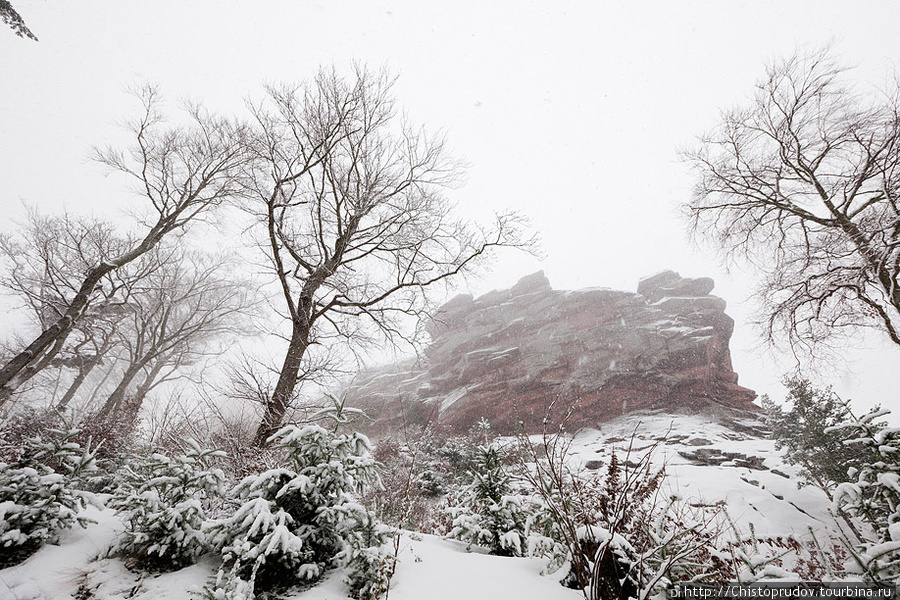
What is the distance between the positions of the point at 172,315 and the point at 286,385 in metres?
14.5

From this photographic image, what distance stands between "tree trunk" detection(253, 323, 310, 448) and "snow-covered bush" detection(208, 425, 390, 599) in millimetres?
2666

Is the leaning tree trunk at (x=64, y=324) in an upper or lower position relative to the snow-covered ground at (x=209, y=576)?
upper

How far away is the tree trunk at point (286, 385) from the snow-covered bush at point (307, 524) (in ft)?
8.75

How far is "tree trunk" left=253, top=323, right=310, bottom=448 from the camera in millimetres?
5762

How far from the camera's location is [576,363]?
27641 millimetres

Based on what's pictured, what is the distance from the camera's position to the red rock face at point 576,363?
25.0 meters

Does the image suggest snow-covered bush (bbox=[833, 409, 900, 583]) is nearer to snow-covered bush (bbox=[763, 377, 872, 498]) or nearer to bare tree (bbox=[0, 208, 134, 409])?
snow-covered bush (bbox=[763, 377, 872, 498])

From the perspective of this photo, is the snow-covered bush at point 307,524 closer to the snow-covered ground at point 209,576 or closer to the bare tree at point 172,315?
the snow-covered ground at point 209,576

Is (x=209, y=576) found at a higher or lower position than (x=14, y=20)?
lower

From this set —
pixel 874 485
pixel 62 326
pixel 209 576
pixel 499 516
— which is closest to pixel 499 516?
pixel 499 516

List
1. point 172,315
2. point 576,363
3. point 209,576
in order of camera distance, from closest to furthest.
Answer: point 209,576, point 172,315, point 576,363

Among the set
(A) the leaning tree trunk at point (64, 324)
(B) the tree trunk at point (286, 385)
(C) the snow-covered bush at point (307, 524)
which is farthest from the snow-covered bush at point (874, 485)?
(A) the leaning tree trunk at point (64, 324)

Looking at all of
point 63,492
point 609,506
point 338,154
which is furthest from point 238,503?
point 338,154

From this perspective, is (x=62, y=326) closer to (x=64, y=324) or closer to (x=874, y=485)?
(x=64, y=324)
